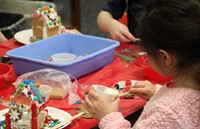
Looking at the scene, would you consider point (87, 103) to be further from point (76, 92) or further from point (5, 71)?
point (5, 71)

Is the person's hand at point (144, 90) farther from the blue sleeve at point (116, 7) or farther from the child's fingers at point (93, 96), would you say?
the blue sleeve at point (116, 7)

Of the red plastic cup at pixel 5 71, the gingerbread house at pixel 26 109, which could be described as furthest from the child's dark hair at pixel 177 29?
the red plastic cup at pixel 5 71

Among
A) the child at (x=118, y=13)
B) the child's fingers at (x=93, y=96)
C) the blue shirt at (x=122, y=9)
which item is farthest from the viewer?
the blue shirt at (x=122, y=9)

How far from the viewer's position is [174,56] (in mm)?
927

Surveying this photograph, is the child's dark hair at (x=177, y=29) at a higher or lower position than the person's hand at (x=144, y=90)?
higher

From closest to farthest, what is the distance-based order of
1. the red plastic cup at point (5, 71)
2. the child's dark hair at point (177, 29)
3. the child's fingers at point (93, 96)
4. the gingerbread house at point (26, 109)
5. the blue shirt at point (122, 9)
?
the child's dark hair at point (177, 29), the gingerbread house at point (26, 109), the child's fingers at point (93, 96), the red plastic cup at point (5, 71), the blue shirt at point (122, 9)

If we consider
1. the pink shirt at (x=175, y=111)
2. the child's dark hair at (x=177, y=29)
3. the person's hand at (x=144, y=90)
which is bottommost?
the person's hand at (x=144, y=90)

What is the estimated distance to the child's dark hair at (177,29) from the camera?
0.88 meters

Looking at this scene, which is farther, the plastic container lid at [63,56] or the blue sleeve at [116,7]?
the blue sleeve at [116,7]

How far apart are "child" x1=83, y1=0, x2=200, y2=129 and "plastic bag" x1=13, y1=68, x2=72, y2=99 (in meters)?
0.29

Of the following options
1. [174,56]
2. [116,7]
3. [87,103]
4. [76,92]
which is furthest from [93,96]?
[116,7]

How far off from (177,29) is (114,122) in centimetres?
31

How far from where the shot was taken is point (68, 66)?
133cm

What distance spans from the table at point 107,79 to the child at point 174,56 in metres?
0.13
